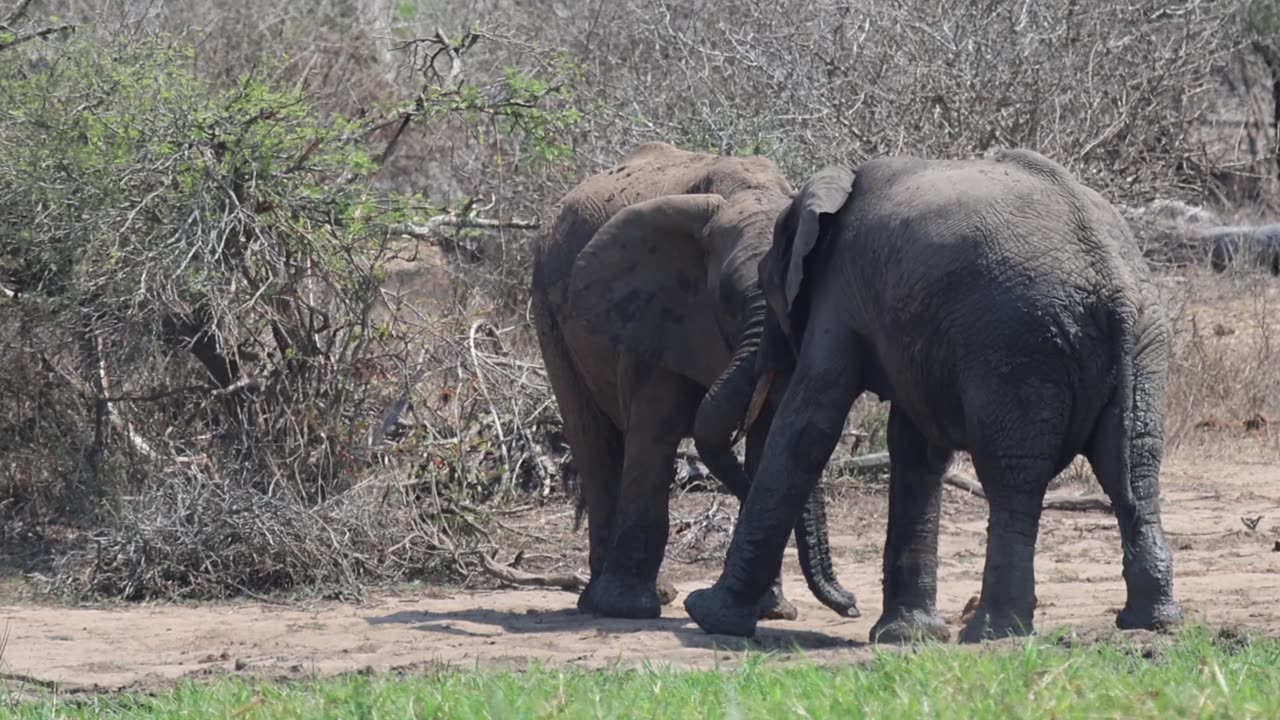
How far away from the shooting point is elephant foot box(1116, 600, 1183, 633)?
22.2 ft

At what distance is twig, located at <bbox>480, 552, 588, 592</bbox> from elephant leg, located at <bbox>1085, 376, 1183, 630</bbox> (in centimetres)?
383

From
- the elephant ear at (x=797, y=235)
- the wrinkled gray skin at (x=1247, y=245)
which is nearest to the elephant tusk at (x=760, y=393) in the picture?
the elephant ear at (x=797, y=235)

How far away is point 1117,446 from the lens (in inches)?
267

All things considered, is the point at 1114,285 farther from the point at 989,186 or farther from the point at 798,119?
the point at 798,119

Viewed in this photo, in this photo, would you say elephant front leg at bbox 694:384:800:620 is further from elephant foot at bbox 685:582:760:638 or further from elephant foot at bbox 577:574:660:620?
elephant foot at bbox 577:574:660:620

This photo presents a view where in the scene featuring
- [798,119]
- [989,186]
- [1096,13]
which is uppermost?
[1096,13]

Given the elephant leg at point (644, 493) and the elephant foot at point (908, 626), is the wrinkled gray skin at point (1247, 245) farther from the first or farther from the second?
the elephant foot at point (908, 626)


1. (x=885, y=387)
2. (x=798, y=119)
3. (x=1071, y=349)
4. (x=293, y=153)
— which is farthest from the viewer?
(x=798, y=119)

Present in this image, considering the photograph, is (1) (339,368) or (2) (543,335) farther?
(1) (339,368)

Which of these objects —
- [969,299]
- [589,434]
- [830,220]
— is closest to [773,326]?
[830,220]

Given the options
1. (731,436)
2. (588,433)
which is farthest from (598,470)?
(731,436)

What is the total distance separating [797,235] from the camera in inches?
297

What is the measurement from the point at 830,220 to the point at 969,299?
1057mm

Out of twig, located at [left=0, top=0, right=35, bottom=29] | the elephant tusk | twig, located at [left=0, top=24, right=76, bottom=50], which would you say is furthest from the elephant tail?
twig, located at [left=0, top=0, right=35, bottom=29]
